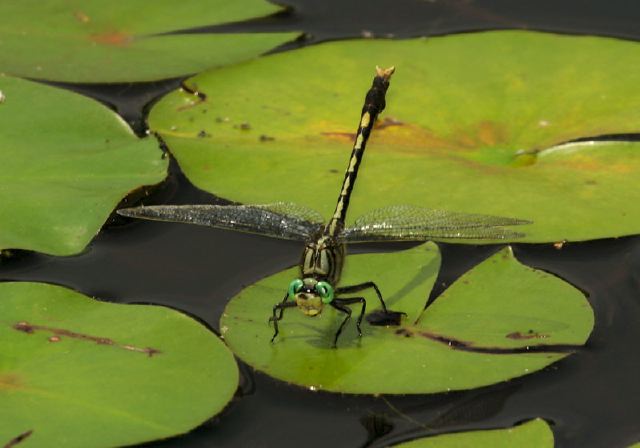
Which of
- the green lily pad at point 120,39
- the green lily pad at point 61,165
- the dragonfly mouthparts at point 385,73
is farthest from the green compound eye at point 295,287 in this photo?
the green lily pad at point 120,39

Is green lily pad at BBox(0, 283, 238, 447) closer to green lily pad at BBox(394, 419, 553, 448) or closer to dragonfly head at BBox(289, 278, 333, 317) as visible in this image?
dragonfly head at BBox(289, 278, 333, 317)

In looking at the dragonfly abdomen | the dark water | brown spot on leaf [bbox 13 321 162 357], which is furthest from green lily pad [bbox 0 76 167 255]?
the dragonfly abdomen

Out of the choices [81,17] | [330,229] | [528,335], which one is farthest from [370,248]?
[81,17]

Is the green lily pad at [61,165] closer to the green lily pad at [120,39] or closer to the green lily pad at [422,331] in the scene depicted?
the green lily pad at [120,39]

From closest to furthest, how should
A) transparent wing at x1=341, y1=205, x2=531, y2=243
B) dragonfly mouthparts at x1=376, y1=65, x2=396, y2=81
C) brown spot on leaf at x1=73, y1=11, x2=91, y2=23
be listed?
1. transparent wing at x1=341, y1=205, x2=531, y2=243
2. dragonfly mouthparts at x1=376, y1=65, x2=396, y2=81
3. brown spot on leaf at x1=73, y1=11, x2=91, y2=23

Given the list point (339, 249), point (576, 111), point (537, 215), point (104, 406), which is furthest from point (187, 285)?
point (576, 111)

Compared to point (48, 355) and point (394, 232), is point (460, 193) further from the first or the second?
point (48, 355)
